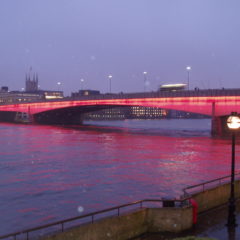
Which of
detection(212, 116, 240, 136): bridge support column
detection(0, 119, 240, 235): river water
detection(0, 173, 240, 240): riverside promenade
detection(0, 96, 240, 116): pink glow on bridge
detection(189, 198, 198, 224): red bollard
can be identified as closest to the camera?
detection(0, 173, 240, 240): riverside promenade

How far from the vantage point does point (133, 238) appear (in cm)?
1343

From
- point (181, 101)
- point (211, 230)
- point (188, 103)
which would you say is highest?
point (181, 101)

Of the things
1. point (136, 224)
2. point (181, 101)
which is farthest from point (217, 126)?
point (136, 224)

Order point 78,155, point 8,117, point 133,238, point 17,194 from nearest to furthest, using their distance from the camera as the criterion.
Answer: point 133,238 < point 17,194 < point 78,155 < point 8,117

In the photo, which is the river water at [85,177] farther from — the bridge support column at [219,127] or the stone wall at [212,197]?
the bridge support column at [219,127]

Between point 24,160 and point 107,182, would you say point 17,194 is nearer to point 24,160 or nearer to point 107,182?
point 107,182

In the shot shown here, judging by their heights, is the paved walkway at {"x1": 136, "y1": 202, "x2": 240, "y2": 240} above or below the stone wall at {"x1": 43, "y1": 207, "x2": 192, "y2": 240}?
below

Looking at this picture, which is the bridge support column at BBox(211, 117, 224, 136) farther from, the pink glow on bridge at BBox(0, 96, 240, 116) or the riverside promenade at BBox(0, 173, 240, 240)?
the riverside promenade at BBox(0, 173, 240, 240)

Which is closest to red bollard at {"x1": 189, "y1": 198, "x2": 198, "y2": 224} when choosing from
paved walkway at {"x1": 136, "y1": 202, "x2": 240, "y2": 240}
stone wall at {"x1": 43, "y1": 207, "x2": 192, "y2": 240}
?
paved walkway at {"x1": 136, "y1": 202, "x2": 240, "y2": 240}

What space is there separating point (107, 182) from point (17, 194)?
6.05 metres

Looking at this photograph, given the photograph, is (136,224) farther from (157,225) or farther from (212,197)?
(212,197)

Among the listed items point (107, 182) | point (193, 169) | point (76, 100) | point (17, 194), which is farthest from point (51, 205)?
point (76, 100)

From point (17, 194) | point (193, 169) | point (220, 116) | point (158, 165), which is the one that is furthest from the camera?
point (220, 116)

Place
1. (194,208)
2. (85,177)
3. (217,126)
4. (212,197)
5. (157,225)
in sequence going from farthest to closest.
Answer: (217,126) → (85,177) → (212,197) → (194,208) → (157,225)
